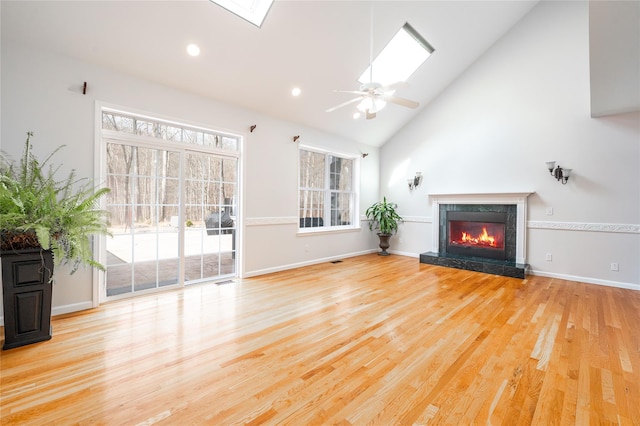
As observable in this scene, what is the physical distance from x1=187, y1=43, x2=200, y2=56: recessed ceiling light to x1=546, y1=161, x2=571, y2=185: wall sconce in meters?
5.78

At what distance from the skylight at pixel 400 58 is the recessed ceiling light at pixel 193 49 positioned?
2603 millimetres

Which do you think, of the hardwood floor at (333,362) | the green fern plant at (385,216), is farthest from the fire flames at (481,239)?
the hardwood floor at (333,362)

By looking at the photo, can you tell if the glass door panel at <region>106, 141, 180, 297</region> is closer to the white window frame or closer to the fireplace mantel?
the white window frame

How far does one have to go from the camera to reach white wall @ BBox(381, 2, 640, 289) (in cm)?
434

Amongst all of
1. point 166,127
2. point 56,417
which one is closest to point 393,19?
point 166,127

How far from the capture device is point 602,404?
175cm

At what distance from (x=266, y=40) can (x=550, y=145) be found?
5.05 metres

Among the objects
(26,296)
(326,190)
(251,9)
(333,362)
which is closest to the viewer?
(333,362)

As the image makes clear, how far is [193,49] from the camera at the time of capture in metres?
3.39

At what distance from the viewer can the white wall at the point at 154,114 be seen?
111 inches

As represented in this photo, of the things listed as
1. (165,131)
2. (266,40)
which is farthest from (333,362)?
(266,40)

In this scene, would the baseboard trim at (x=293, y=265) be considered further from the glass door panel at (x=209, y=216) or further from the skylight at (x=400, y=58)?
the skylight at (x=400, y=58)

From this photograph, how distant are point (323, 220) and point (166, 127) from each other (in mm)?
3599

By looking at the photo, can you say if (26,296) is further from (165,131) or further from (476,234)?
(476,234)
